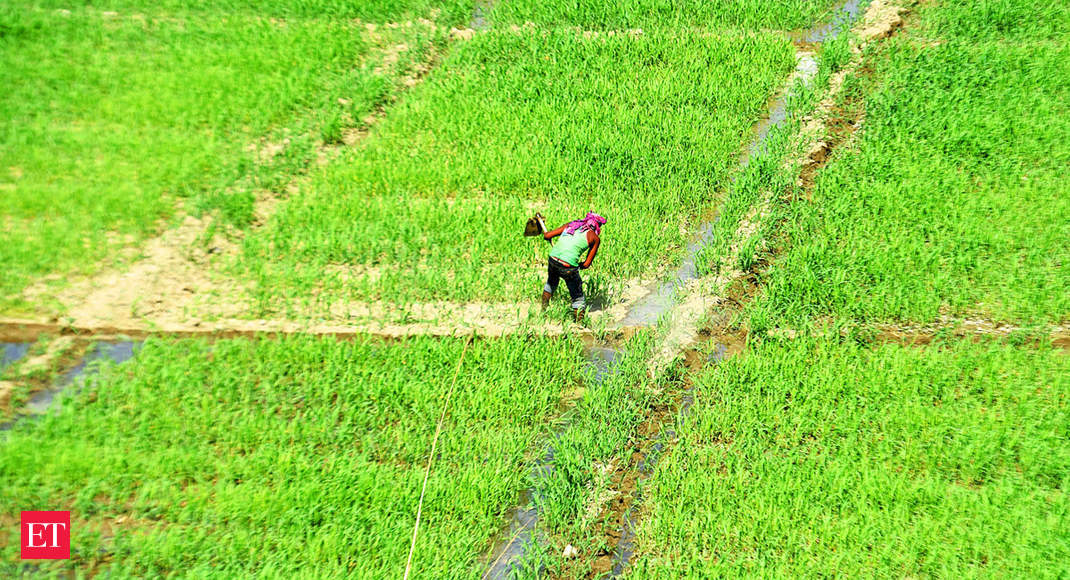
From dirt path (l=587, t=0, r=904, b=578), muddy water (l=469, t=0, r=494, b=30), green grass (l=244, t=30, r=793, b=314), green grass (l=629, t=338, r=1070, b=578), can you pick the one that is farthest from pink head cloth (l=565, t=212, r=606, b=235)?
muddy water (l=469, t=0, r=494, b=30)

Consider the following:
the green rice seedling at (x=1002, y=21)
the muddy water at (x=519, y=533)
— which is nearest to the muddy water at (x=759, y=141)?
the green rice seedling at (x=1002, y=21)

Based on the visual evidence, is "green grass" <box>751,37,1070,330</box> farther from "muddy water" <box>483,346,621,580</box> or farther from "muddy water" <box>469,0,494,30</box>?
"muddy water" <box>469,0,494,30</box>

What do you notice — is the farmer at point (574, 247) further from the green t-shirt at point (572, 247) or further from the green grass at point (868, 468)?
the green grass at point (868, 468)

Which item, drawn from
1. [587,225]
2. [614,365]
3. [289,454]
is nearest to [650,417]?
[614,365]

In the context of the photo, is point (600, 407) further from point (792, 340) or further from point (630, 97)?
point (630, 97)

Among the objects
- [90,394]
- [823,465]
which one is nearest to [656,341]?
[823,465]
